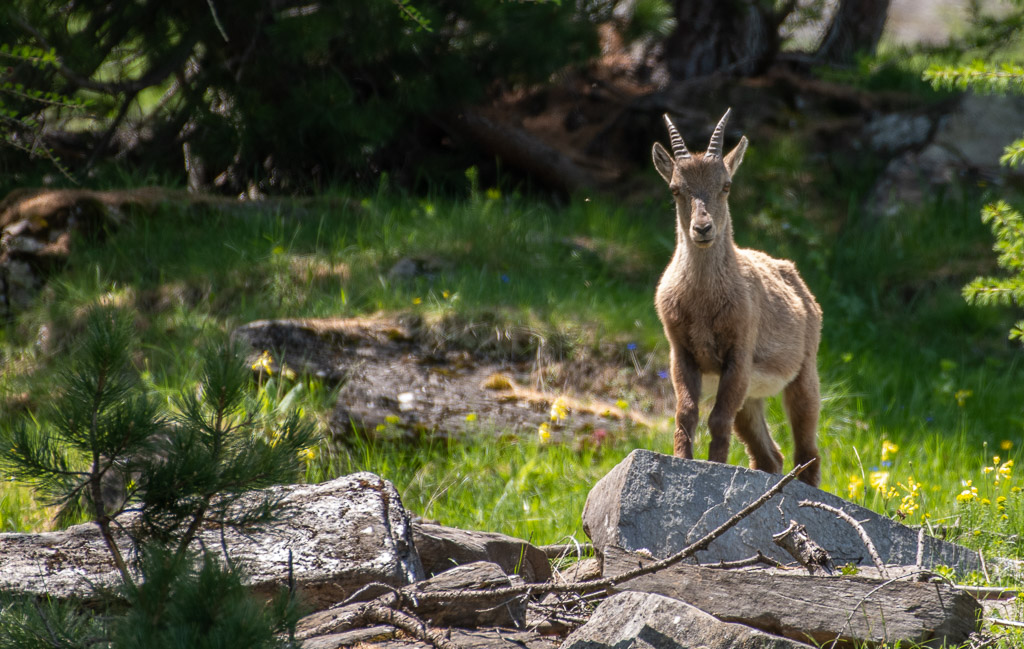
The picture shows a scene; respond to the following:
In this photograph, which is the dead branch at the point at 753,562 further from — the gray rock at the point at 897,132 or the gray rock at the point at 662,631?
the gray rock at the point at 897,132

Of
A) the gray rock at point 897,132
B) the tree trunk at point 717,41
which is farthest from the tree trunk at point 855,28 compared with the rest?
the gray rock at point 897,132

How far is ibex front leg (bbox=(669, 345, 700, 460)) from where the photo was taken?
4.50m

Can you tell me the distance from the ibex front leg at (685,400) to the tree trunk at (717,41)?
269 inches

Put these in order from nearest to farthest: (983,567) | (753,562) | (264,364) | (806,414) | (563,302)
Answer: (753,562) → (983,567) → (806,414) → (264,364) → (563,302)

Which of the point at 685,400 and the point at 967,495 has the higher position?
the point at 685,400

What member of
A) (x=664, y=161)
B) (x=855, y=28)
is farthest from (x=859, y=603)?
(x=855, y=28)

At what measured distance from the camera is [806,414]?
5.24m

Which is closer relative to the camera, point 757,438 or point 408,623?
point 408,623

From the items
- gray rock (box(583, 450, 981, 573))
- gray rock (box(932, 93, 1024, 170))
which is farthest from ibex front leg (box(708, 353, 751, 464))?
gray rock (box(932, 93, 1024, 170))

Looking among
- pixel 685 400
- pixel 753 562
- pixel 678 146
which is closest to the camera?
pixel 753 562

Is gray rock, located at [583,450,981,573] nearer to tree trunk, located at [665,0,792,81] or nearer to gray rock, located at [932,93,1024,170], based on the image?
gray rock, located at [932,93,1024,170]

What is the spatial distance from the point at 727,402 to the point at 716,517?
70cm

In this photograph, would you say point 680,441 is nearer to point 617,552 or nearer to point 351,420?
point 617,552

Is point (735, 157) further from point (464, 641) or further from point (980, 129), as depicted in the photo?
point (980, 129)
